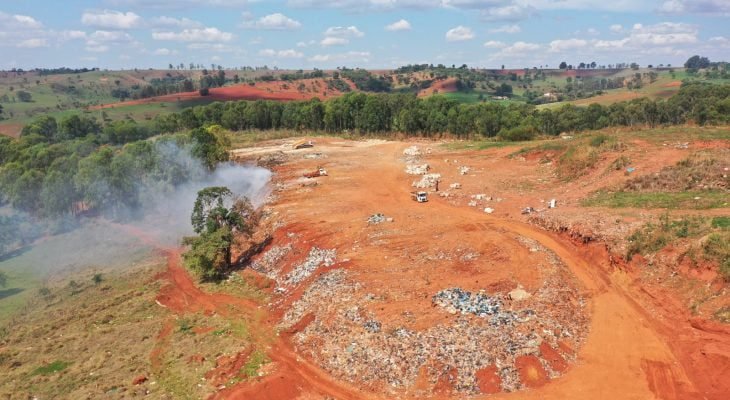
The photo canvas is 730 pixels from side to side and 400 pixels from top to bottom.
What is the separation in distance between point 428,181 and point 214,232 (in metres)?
19.1

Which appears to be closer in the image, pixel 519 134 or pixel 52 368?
pixel 52 368

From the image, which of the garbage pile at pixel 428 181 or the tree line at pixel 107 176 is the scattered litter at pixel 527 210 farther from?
the tree line at pixel 107 176

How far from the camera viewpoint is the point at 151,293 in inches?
1180

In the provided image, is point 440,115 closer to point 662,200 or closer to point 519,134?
point 519,134

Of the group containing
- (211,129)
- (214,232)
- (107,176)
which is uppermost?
(211,129)

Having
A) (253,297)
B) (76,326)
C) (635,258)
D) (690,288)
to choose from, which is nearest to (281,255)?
(253,297)

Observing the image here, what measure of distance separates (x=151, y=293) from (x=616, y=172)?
109 ft

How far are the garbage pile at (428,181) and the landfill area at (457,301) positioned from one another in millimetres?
3523

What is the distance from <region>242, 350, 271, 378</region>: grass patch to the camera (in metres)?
19.8

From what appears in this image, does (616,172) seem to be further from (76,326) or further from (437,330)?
(76,326)

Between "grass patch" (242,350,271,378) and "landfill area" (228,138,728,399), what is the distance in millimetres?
561

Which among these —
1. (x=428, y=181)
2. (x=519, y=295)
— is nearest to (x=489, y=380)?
(x=519, y=295)

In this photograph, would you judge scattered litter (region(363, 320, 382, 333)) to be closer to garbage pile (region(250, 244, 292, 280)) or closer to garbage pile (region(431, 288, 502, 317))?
garbage pile (region(431, 288, 502, 317))

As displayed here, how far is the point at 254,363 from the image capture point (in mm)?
20531
